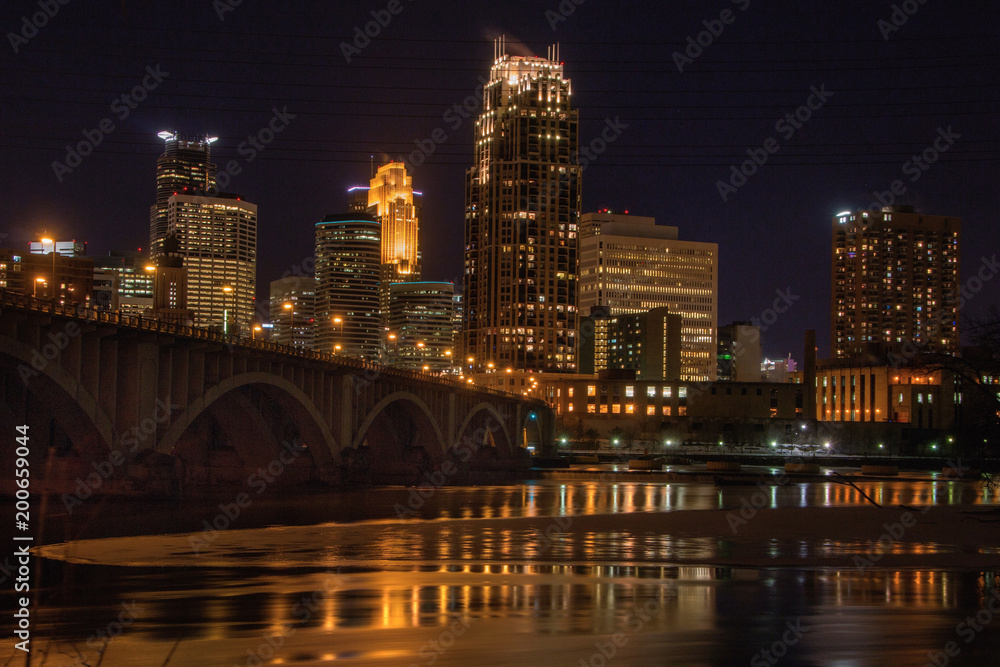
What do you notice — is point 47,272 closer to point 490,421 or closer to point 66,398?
point 490,421

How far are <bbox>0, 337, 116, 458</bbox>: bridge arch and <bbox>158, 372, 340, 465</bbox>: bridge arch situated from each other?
11391mm

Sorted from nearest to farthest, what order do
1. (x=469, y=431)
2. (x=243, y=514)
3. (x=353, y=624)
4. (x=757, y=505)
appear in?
(x=353, y=624), (x=243, y=514), (x=757, y=505), (x=469, y=431)

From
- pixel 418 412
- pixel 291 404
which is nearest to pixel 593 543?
pixel 291 404

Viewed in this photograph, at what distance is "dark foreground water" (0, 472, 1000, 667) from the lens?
22547mm

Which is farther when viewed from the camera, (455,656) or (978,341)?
(978,341)

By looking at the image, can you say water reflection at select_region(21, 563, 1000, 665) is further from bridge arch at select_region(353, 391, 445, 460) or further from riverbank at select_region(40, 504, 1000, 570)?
bridge arch at select_region(353, 391, 445, 460)

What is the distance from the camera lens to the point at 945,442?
18775 centimetres

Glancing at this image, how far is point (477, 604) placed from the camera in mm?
27859

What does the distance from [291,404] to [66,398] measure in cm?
3124

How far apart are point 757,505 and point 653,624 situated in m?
44.1

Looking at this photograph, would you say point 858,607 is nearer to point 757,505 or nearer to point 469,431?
point 757,505

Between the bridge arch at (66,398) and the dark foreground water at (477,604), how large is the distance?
31.6 feet

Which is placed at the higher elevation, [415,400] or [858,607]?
[415,400]

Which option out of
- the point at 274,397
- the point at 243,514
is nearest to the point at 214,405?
the point at 274,397
